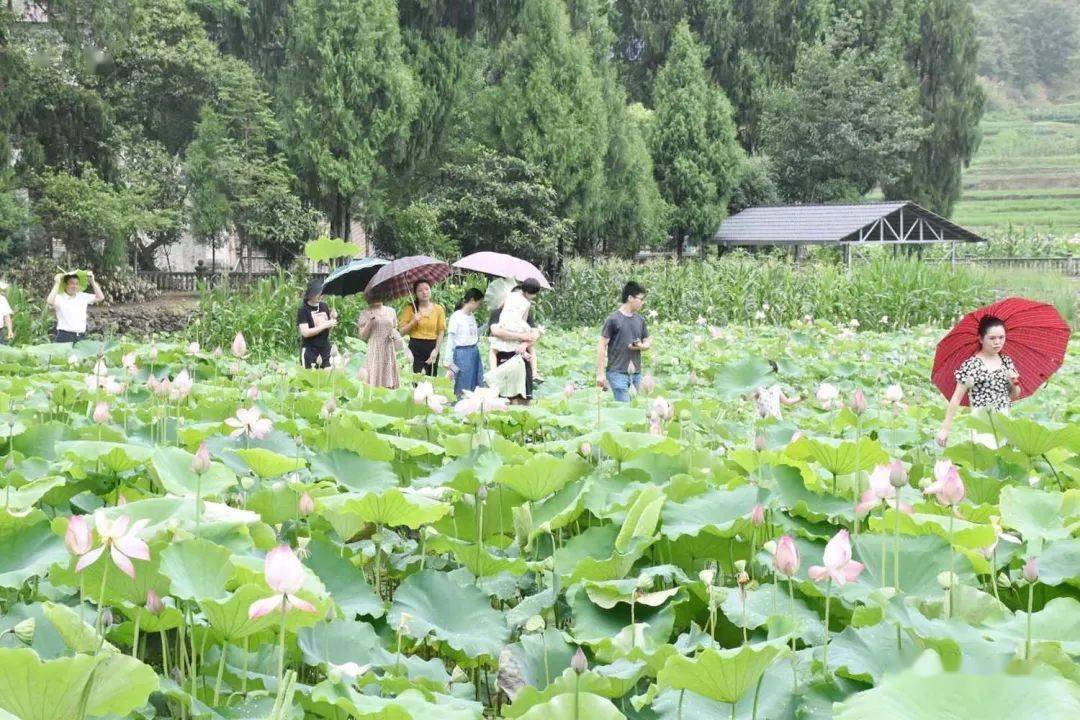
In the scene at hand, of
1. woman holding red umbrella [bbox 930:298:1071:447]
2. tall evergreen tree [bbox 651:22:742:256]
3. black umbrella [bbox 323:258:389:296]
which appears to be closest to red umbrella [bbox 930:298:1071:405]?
woman holding red umbrella [bbox 930:298:1071:447]

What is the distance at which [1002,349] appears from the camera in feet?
15.9

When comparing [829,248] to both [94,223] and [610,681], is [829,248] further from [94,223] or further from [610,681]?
[610,681]

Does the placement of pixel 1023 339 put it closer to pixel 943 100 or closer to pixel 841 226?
pixel 841 226

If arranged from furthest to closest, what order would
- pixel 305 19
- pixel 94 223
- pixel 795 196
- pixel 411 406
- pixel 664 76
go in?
pixel 795 196 < pixel 664 76 < pixel 305 19 < pixel 94 223 < pixel 411 406

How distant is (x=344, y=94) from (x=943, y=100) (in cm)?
1771

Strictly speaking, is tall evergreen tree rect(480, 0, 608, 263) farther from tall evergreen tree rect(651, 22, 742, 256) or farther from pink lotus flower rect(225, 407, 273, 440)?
pink lotus flower rect(225, 407, 273, 440)

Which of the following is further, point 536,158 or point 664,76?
point 664,76

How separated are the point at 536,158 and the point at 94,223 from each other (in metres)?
7.61

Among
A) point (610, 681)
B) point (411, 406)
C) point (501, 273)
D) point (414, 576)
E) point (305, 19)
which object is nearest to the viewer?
point (610, 681)

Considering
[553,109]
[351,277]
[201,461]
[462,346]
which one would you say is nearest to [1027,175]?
[553,109]

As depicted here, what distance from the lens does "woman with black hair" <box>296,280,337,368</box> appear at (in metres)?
7.52

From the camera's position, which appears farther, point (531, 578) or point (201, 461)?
point (531, 578)

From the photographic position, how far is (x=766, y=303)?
671 inches

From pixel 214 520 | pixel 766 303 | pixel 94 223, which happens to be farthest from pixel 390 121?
pixel 214 520
